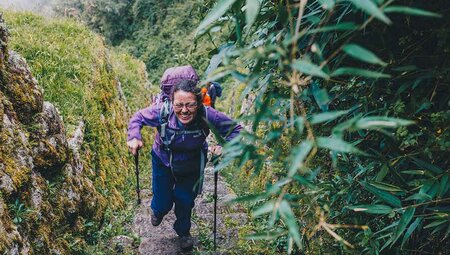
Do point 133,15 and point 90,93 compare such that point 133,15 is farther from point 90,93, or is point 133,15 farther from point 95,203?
point 95,203

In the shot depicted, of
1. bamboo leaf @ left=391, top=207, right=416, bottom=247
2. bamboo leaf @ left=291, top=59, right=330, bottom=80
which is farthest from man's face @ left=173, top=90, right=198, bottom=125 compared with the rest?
bamboo leaf @ left=291, top=59, right=330, bottom=80

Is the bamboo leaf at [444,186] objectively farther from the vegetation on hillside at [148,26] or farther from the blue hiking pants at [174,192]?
the vegetation on hillside at [148,26]

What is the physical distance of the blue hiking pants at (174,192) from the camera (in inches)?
178

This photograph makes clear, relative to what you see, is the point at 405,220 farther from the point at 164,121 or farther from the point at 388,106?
the point at 164,121

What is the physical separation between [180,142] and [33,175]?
4.51 ft

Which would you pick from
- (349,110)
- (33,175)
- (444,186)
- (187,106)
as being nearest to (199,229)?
(187,106)

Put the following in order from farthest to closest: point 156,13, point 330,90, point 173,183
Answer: point 156,13
point 173,183
point 330,90

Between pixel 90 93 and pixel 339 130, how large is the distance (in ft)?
19.2

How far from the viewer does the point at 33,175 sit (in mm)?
3707

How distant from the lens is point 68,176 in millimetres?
4363

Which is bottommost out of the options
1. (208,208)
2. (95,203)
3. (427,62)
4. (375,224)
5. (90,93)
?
(208,208)

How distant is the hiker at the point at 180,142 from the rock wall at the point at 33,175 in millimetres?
796

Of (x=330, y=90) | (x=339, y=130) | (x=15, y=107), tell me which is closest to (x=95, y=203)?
(x=15, y=107)

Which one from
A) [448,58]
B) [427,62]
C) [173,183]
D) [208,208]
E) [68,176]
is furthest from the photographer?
[208,208]
